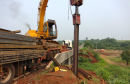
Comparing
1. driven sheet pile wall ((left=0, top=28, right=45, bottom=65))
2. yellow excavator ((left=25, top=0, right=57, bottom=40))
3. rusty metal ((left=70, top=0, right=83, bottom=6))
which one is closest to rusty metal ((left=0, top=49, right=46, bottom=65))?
driven sheet pile wall ((left=0, top=28, right=45, bottom=65))

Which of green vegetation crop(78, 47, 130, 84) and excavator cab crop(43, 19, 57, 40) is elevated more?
excavator cab crop(43, 19, 57, 40)

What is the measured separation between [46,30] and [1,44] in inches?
287

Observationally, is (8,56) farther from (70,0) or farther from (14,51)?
(70,0)

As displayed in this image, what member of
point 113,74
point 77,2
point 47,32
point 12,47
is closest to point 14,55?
point 12,47

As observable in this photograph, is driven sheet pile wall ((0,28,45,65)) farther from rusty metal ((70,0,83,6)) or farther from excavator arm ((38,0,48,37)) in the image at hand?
excavator arm ((38,0,48,37))

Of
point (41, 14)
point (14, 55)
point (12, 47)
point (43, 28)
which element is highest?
point (41, 14)

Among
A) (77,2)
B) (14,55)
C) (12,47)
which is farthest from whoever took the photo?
(77,2)

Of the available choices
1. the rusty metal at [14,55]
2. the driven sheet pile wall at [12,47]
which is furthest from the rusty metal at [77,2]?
the rusty metal at [14,55]

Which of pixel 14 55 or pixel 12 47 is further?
pixel 12 47

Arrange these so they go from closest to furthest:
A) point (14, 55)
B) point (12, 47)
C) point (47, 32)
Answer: point (14, 55), point (12, 47), point (47, 32)

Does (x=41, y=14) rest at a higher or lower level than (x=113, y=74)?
higher

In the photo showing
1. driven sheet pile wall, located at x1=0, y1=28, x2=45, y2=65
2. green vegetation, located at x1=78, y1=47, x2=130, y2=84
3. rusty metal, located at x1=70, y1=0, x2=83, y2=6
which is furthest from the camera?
green vegetation, located at x1=78, y1=47, x2=130, y2=84

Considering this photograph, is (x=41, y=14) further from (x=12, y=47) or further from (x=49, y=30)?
(x=12, y=47)

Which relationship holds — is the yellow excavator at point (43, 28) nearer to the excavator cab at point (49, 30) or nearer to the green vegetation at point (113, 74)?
the excavator cab at point (49, 30)
